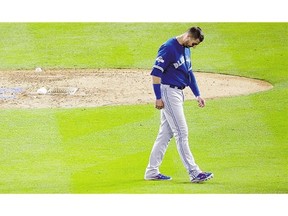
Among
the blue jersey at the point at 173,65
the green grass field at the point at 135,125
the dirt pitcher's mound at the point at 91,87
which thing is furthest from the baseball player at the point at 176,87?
the dirt pitcher's mound at the point at 91,87

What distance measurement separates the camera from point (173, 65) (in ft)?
35.7

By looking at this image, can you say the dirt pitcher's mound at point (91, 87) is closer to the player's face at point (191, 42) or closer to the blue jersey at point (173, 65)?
the blue jersey at point (173, 65)

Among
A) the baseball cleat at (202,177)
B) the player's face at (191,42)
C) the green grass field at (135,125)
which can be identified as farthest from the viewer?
the green grass field at (135,125)

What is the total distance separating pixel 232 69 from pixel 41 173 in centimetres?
476

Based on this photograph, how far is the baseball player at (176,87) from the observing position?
35.4ft

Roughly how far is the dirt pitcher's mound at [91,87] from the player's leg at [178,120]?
10.9 feet

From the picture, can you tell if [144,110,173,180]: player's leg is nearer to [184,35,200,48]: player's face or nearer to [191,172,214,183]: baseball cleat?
[191,172,214,183]: baseball cleat

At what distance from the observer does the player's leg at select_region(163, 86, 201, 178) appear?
10.9 m

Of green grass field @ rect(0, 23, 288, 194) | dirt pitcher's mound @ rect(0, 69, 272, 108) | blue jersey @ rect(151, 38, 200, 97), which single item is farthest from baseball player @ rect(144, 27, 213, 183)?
dirt pitcher's mound @ rect(0, 69, 272, 108)

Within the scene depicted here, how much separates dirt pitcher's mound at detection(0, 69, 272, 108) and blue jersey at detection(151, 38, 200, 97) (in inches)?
131

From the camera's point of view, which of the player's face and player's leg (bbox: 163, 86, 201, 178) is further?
player's leg (bbox: 163, 86, 201, 178)

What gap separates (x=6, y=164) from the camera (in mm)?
11836

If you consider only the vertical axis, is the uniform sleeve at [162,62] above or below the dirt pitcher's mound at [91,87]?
below

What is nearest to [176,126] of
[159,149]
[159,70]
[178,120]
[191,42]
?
[178,120]
